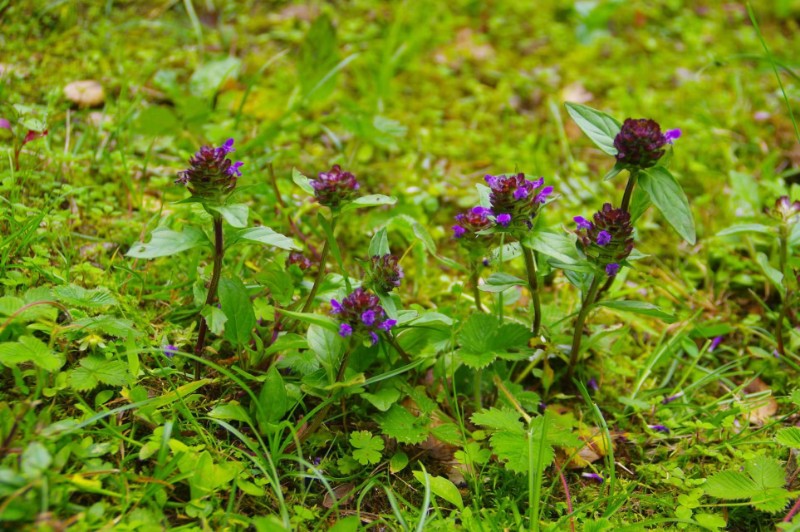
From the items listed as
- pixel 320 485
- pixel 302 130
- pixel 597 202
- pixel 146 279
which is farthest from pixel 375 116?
pixel 320 485

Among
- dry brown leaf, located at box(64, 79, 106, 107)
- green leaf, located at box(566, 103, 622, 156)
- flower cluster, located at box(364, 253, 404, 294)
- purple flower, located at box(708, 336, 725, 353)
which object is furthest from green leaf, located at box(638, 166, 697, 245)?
dry brown leaf, located at box(64, 79, 106, 107)

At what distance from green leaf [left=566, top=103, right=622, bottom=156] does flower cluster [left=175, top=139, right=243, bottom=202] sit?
0.95 metres

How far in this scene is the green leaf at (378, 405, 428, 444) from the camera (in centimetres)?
181

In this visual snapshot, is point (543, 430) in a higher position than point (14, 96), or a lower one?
lower

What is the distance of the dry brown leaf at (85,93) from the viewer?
9.27ft

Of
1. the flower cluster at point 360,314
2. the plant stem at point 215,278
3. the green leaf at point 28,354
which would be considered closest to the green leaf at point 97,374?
the green leaf at point 28,354

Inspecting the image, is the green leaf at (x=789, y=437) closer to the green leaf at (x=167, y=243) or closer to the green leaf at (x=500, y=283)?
the green leaf at (x=500, y=283)

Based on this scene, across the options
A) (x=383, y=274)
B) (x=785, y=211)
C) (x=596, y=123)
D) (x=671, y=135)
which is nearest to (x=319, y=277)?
(x=383, y=274)

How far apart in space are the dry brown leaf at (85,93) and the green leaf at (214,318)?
5.28 ft

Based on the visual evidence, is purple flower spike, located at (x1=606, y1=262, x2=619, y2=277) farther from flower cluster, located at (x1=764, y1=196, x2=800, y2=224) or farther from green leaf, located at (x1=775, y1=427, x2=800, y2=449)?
flower cluster, located at (x1=764, y1=196, x2=800, y2=224)

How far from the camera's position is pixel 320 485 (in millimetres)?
1786

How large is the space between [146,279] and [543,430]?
135 cm

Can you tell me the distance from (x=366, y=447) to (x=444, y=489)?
0.24 meters

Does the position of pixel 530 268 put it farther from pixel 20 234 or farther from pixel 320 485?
pixel 20 234
